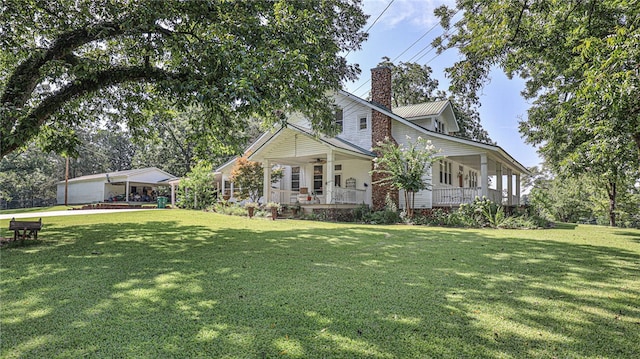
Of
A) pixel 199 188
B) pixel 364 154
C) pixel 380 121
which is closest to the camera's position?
pixel 364 154

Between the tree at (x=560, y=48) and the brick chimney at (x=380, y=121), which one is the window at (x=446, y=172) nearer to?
the brick chimney at (x=380, y=121)

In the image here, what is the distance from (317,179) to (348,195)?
3.21m

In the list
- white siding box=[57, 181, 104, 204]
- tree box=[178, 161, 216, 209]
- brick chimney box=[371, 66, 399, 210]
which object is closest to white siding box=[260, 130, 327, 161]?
brick chimney box=[371, 66, 399, 210]

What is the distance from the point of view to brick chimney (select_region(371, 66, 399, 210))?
1756 cm

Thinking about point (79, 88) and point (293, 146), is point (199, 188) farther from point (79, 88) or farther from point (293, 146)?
point (79, 88)

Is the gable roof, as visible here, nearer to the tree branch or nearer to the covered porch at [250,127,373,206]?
the covered porch at [250,127,373,206]

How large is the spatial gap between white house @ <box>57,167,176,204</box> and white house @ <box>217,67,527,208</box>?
2181 centimetres

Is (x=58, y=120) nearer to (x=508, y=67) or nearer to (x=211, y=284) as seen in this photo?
(x=211, y=284)

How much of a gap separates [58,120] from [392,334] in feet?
38.8

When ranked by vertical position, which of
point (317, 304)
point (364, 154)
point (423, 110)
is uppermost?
point (423, 110)

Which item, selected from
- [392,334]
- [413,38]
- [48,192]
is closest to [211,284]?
[392,334]

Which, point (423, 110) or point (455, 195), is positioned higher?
point (423, 110)

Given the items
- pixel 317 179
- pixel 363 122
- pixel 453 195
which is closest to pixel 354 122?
pixel 363 122

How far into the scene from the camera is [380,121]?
18141 millimetres
